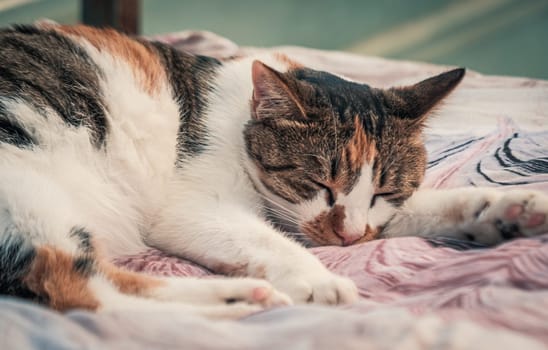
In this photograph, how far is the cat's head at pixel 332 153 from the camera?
1.13m

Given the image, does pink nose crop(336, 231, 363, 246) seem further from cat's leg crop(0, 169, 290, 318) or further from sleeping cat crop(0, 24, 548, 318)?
cat's leg crop(0, 169, 290, 318)

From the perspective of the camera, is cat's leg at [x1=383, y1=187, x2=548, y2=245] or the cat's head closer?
cat's leg at [x1=383, y1=187, x2=548, y2=245]

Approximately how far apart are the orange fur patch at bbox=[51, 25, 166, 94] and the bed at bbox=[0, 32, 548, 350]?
389 millimetres

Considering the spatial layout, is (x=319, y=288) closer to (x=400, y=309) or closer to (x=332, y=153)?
(x=400, y=309)

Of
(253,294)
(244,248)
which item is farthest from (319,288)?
(244,248)

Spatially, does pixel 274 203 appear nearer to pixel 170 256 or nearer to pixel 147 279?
pixel 170 256

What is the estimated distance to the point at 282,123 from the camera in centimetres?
119

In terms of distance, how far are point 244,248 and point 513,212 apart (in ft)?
1.55

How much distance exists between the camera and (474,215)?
1077 mm

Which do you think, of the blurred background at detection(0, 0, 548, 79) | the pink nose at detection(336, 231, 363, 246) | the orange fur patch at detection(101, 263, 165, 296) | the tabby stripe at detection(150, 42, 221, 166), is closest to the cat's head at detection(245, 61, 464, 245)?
the pink nose at detection(336, 231, 363, 246)

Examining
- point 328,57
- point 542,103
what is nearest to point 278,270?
point 542,103

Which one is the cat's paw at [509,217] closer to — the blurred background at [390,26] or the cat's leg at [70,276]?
the cat's leg at [70,276]

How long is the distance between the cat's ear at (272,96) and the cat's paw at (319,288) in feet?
1.23

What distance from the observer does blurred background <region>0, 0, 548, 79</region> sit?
335 centimetres
